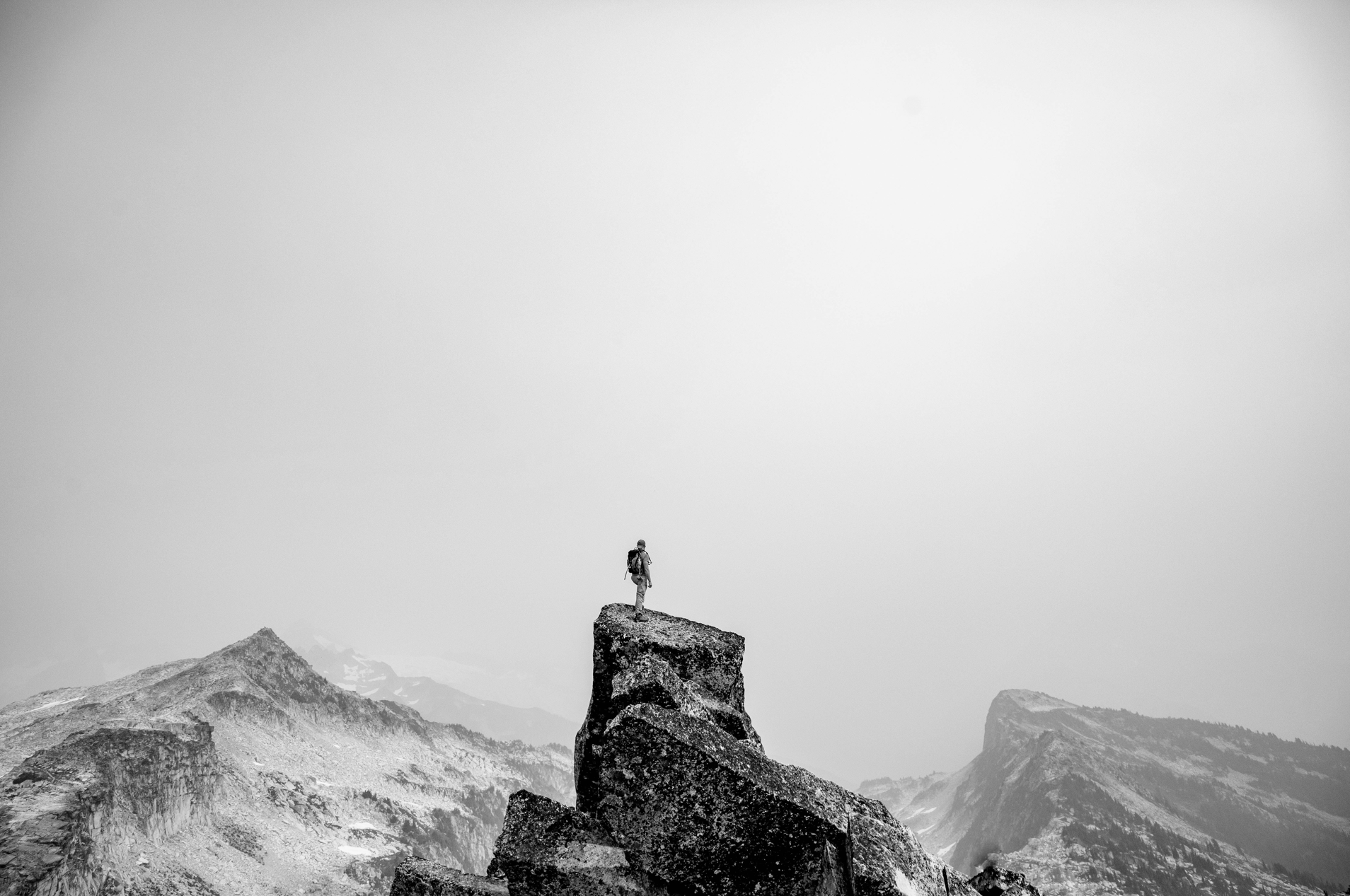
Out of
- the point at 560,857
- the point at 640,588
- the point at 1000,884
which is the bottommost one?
the point at 560,857

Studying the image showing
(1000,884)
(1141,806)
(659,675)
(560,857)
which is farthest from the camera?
(1141,806)

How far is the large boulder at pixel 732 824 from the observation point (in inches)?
292

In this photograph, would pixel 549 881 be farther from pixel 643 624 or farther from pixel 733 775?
pixel 643 624

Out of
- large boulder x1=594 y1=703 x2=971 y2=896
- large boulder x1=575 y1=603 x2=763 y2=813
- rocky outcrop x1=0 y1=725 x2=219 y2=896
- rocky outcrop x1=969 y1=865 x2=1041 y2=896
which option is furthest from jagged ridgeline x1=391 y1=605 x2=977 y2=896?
rocky outcrop x1=0 y1=725 x2=219 y2=896

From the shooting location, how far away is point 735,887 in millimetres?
7484

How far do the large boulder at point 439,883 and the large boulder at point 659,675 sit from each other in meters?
2.52

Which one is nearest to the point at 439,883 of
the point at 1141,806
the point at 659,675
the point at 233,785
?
the point at 659,675

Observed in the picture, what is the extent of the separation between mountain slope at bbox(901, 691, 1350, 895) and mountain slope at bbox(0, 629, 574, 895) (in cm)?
6621

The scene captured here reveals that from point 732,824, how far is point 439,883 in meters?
5.39

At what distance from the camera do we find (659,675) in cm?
1160

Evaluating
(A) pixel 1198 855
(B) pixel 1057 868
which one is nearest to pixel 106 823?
(B) pixel 1057 868

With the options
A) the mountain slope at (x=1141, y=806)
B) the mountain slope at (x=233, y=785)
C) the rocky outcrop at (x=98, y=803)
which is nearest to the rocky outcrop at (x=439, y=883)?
the rocky outcrop at (x=98, y=803)

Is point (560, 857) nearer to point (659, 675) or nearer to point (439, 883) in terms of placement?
point (439, 883)

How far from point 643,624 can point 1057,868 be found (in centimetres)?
7784
